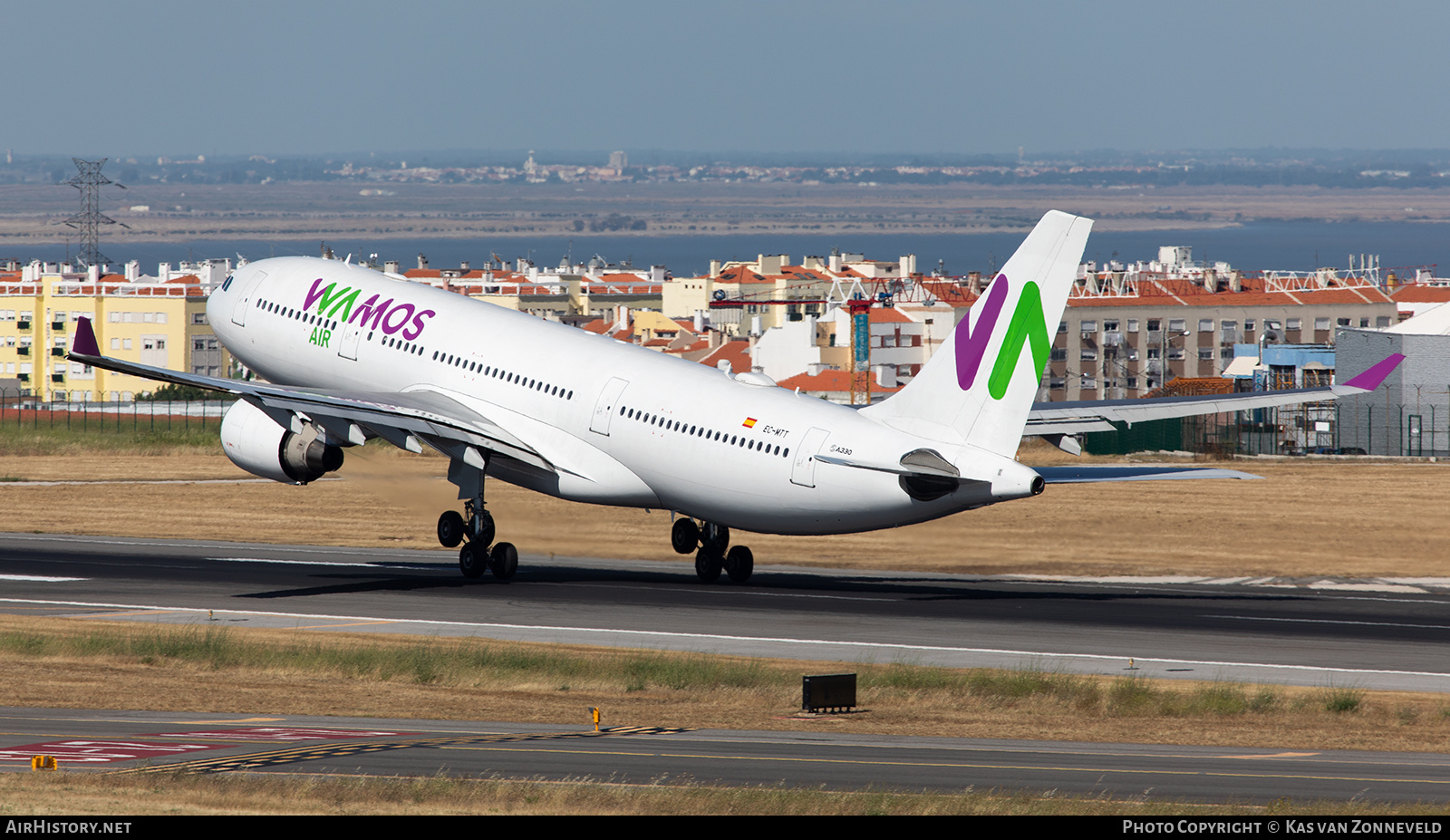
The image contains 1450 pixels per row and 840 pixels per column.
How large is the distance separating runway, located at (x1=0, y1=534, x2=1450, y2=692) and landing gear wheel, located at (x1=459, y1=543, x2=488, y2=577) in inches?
14.1

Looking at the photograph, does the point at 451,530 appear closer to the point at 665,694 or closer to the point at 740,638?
the point at 740,638

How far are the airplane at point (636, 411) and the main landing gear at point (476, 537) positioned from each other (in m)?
0.06

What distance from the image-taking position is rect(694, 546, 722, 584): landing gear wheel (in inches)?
2096

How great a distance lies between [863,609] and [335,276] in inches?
856

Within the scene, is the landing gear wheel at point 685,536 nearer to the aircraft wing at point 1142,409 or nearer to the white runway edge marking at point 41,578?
the aircraft wing at point 1142,409

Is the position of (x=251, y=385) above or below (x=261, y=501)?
above

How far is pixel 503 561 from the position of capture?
53.6 metres

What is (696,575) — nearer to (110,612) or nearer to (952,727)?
(110,612)

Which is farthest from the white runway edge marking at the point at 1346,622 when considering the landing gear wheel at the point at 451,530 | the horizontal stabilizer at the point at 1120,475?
the landing gear wheel at the point at 451,530

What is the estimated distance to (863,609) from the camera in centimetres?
4766

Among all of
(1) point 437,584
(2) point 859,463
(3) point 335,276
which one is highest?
(3) point 335,276

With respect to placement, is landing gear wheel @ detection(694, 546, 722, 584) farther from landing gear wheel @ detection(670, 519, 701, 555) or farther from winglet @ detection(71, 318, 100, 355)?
winglet @ detection(71, 318, 100, 355)

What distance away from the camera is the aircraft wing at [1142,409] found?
161 feet
